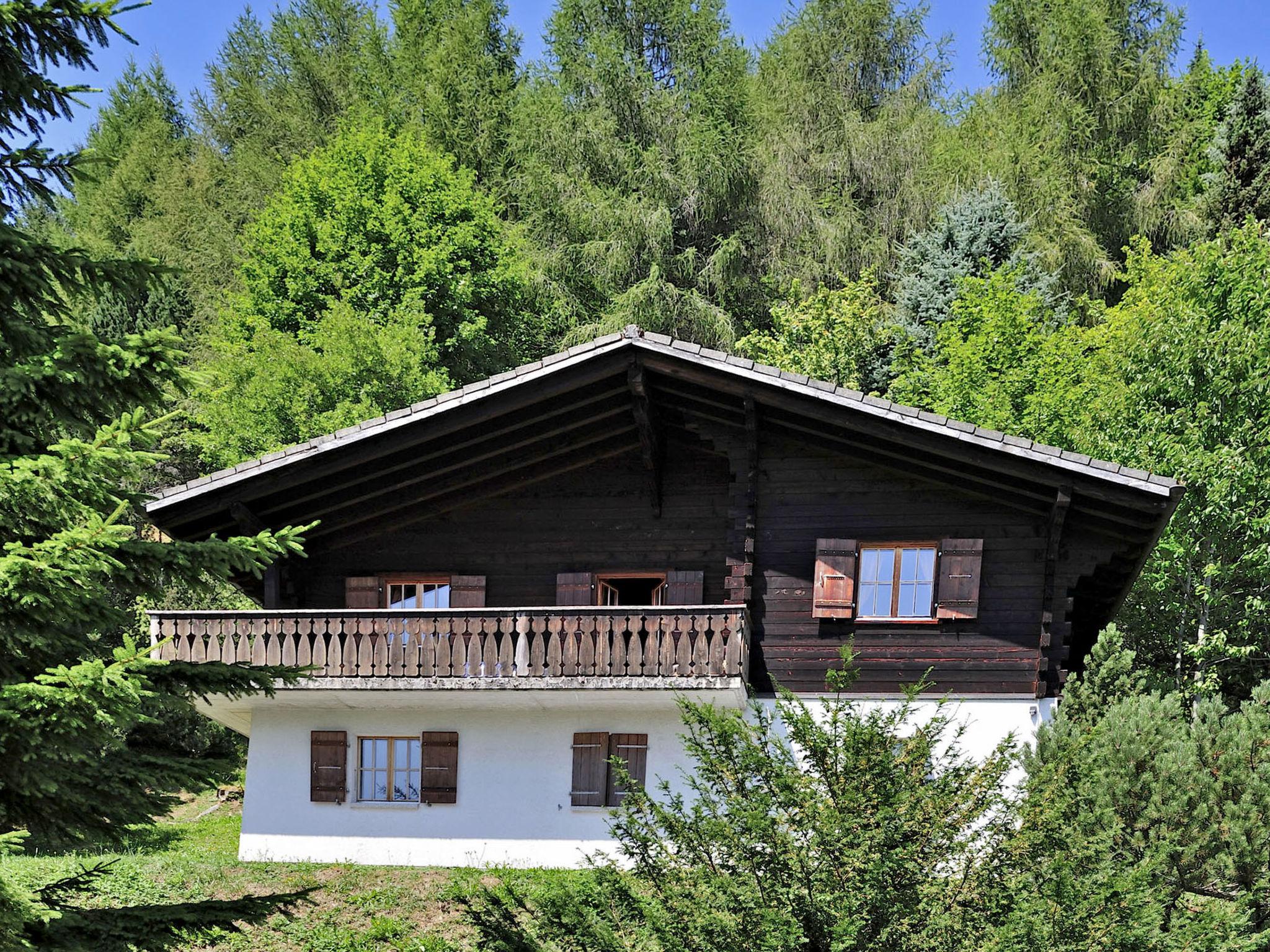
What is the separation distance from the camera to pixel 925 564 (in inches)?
774

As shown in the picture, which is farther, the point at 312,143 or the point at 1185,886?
the point at 312,143

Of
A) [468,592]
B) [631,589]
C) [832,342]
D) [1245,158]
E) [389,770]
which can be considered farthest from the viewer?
[1245,158]

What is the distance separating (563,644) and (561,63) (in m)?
29.3

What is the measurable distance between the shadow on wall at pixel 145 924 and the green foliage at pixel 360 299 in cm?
2344

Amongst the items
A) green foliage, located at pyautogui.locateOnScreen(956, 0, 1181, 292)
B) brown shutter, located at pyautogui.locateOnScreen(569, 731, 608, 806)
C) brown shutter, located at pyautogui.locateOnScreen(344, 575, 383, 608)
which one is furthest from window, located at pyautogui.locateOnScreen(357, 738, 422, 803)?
green foliage, located at pyautogui.locateOnScreen(956, 0, 1181, 292)

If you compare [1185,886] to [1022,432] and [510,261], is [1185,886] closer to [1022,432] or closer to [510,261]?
[1022,432]

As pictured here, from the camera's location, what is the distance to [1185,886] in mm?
13508

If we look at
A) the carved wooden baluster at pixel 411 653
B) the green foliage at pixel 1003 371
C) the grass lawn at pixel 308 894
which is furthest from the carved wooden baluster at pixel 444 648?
the green foliage at pixel 1003 371

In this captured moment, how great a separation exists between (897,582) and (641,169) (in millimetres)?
24275

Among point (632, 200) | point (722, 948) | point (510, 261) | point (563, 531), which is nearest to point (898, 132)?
point (632, 200)

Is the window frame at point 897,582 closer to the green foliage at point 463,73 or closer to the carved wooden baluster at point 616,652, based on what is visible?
the carved wooden baluster at point 616,652

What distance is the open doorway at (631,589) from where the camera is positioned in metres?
20.7

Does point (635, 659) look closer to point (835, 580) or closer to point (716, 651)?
point (716, 651)

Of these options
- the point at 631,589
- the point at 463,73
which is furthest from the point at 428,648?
the point at 463,73
